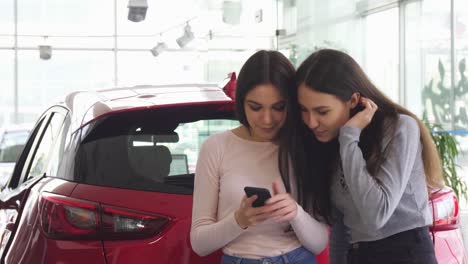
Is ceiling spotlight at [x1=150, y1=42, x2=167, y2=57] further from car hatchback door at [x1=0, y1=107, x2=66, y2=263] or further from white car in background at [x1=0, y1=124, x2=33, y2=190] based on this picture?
car hatchback door at [x1=0, y1=107, x2=66, y2=263]

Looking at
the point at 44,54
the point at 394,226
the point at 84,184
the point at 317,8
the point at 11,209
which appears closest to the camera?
the point at 394,226

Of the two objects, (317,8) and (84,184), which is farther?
(317,8)

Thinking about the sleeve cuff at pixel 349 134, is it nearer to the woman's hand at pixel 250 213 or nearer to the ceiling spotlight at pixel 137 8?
the woman's hand at pixel 250 213

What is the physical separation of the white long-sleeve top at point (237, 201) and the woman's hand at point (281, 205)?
8 cm

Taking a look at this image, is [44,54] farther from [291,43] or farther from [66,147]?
[66,147]

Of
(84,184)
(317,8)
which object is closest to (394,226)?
(84,184)

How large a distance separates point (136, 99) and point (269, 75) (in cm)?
78

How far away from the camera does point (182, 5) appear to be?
42.1ft

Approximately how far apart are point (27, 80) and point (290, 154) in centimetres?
1195

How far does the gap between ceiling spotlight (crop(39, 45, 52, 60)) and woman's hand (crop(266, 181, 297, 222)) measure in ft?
37.4

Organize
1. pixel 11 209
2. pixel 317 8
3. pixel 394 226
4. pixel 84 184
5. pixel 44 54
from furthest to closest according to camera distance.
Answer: pixel 44 54 → pixel 317 8 → pixel 11 209 → pixel 84 184 → pixel 394 226

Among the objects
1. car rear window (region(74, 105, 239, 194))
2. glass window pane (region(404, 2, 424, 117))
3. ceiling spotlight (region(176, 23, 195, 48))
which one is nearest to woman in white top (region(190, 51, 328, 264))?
car rear window (region(74, 105, 239, 194))

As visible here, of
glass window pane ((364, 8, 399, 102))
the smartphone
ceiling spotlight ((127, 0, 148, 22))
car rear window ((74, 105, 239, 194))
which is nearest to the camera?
the smartphone

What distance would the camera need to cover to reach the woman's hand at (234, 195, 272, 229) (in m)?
1.47
